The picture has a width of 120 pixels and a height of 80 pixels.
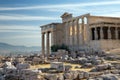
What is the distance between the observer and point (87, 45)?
2018 inches

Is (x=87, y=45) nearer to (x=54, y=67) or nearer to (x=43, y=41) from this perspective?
(x=43, y=41)

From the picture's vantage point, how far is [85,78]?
15.9 metres

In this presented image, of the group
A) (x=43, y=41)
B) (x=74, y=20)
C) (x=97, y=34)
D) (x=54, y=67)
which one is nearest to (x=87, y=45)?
(x=97, y=34)

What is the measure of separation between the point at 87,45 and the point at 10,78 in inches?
1454

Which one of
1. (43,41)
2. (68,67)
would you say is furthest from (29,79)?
(43,41)

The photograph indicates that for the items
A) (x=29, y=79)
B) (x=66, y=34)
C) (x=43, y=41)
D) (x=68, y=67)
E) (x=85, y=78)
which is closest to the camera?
(x=29, y=79)

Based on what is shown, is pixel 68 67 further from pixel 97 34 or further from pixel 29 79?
pixel 97 34

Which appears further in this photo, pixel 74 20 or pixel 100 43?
pixel 74 20

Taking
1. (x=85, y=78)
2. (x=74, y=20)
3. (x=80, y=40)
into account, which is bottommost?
(x=85, y=78)

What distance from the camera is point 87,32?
52.1m

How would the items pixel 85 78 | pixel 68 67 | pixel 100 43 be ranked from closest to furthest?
pixel 85 78 < pixel 68 67 < pixel 100 43

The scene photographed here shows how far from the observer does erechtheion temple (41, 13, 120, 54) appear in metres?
50.2

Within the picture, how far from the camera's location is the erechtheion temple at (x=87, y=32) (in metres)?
50.2

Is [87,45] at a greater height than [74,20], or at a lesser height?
lesser
